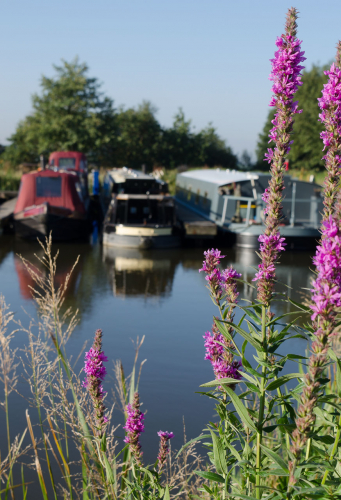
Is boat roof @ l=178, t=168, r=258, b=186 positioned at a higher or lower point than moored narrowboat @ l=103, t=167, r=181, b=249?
higher

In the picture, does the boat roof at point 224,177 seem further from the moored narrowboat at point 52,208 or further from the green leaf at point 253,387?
the green leaf at point 253,387

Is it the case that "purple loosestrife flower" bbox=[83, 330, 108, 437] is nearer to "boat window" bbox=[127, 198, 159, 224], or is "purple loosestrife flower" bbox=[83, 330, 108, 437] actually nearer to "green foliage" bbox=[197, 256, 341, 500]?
"green foliage" bbox=[197, 256, 341, 500]

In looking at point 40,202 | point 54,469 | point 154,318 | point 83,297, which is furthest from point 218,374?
point 40,202

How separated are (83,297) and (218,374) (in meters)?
10.2

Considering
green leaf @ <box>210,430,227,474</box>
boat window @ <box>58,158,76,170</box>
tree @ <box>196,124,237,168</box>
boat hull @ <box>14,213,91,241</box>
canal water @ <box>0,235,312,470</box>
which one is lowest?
canal water @ <box>0,235,312,470</box>

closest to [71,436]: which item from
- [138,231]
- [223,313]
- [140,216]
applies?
[223,313]

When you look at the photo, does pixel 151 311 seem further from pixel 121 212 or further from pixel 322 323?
pixel 322 323

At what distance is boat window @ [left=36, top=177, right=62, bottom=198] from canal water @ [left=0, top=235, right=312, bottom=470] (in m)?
2.12

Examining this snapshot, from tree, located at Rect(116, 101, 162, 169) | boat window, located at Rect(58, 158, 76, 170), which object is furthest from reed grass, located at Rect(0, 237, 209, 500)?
tree, located at Rect(116, 101, 162, 169)

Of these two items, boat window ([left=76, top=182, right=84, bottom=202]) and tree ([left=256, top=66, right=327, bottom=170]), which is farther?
tree ([left=256, top=66, right=327, bottom=170])

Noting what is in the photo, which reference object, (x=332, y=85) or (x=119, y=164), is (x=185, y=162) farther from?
(x=332, y=85)

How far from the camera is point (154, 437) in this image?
582 centimetres

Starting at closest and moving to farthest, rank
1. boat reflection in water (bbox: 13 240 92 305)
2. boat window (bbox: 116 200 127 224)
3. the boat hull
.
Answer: boat reflection in water (bbox: 13 240 92 305) → the boat hull → boat window (bbox: 116 200 127 224)

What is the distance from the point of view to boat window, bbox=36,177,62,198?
65.7 feet
